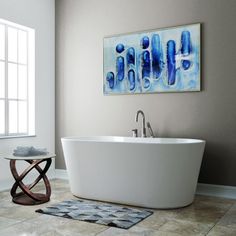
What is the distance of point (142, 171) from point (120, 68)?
1.75 m

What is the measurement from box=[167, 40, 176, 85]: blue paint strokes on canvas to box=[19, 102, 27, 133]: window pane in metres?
2.09

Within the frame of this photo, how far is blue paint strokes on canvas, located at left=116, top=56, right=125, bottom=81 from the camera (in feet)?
14.9

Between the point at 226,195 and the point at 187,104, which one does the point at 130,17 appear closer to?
the point at 187,104

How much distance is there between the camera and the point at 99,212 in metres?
3.18

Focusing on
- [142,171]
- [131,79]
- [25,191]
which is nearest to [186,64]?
[131,79]

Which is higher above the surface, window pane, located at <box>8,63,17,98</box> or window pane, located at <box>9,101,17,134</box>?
Result: window pane, located at <box>8,63,17,98</box>

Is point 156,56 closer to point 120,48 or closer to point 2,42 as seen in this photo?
point 120,48

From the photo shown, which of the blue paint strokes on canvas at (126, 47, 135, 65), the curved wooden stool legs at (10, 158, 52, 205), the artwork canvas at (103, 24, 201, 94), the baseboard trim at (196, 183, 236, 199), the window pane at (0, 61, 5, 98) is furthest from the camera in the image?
the blue paint strokes on canvas at (126, 47, 135, 65)

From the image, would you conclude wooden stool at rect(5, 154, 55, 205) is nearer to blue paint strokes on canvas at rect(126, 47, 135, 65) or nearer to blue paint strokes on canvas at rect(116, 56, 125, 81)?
blue paint strokes on canvas at rect(116, 56, 125, 81)

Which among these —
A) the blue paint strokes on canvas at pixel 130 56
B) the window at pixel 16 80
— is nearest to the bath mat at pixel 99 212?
the window at pixel 16 80

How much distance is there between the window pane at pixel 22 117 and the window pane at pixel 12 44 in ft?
2.11

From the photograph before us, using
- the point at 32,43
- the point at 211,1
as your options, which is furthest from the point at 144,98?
the point at 32,43

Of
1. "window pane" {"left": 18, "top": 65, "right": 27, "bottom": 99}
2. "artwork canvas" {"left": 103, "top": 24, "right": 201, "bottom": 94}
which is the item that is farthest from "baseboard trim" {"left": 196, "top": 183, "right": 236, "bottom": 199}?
"window pane" {"left": 18, "top": 65, "right": 27, "bottom": 99}

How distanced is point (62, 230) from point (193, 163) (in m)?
1.44
